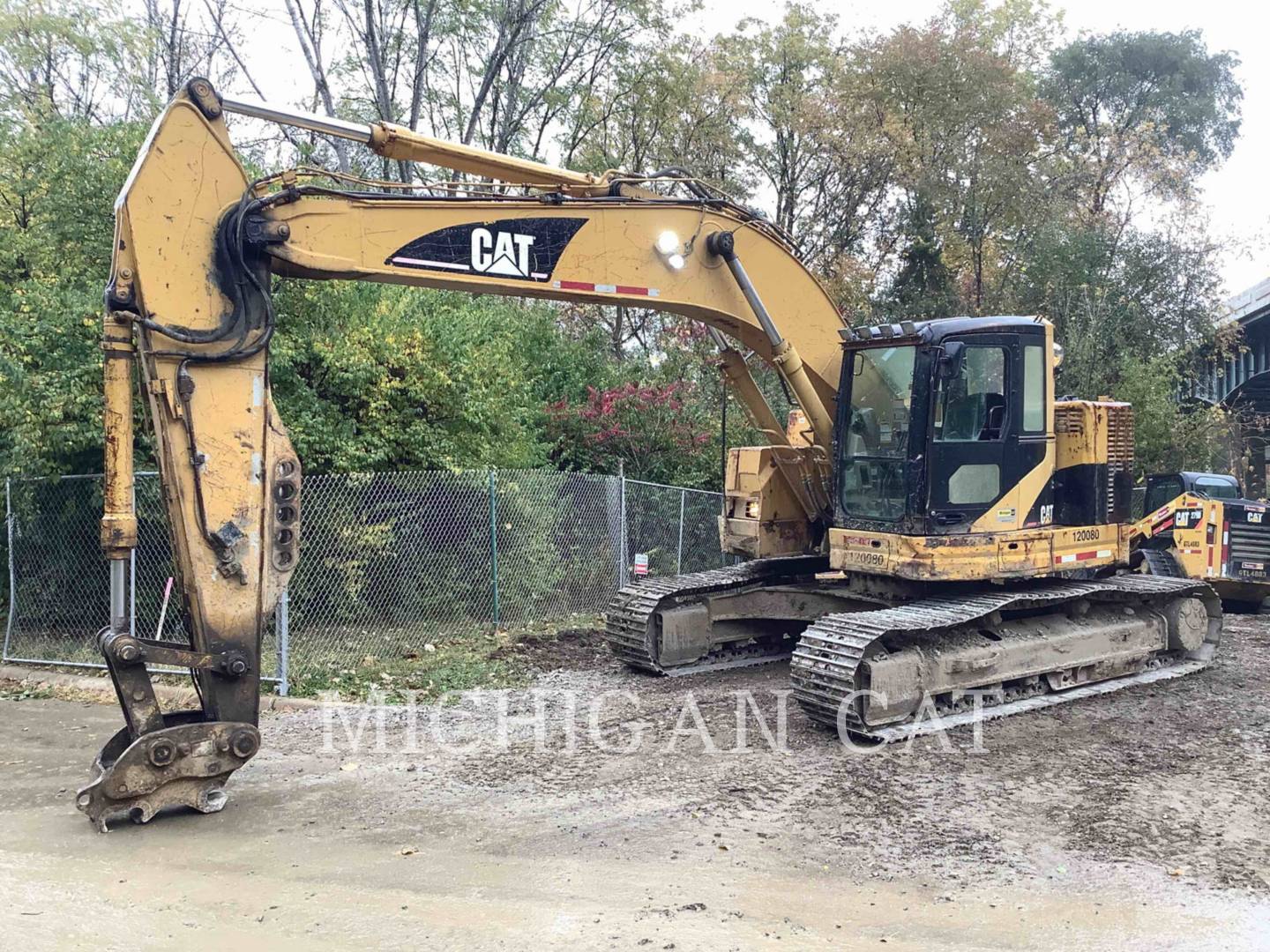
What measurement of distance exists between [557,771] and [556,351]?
11543 millimetres

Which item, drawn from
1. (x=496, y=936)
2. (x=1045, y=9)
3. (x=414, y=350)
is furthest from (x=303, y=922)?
(x=1045, y=9)

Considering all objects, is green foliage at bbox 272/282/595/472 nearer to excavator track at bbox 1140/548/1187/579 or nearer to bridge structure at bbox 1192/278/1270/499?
excavator track at bbox 1140/548/1187/579

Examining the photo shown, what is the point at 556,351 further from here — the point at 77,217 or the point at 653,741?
the point at 653,741

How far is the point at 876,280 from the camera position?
22.8m

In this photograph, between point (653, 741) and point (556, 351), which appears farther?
point (556, 351)

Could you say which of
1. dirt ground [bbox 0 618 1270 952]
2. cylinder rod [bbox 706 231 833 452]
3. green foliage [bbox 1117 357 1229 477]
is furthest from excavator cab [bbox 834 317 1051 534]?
green foliage [bbox 1117 357 1229 477]

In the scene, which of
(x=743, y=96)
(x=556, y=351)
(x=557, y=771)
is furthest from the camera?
(x=743, y=96)

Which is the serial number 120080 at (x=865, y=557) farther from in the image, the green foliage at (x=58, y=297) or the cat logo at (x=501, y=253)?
the green foliage at (x=58, y=297)

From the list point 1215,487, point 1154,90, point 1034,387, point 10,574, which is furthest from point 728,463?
point 1154,90

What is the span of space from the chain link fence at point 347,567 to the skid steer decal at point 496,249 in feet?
12.1

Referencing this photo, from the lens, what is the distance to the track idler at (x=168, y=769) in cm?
513

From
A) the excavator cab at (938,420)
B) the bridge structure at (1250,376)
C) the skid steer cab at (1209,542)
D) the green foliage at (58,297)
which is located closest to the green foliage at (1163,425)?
the bridge structure at (1250,376)

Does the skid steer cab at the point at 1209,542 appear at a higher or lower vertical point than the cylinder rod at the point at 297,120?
lower

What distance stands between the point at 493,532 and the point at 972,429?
4.97 m
